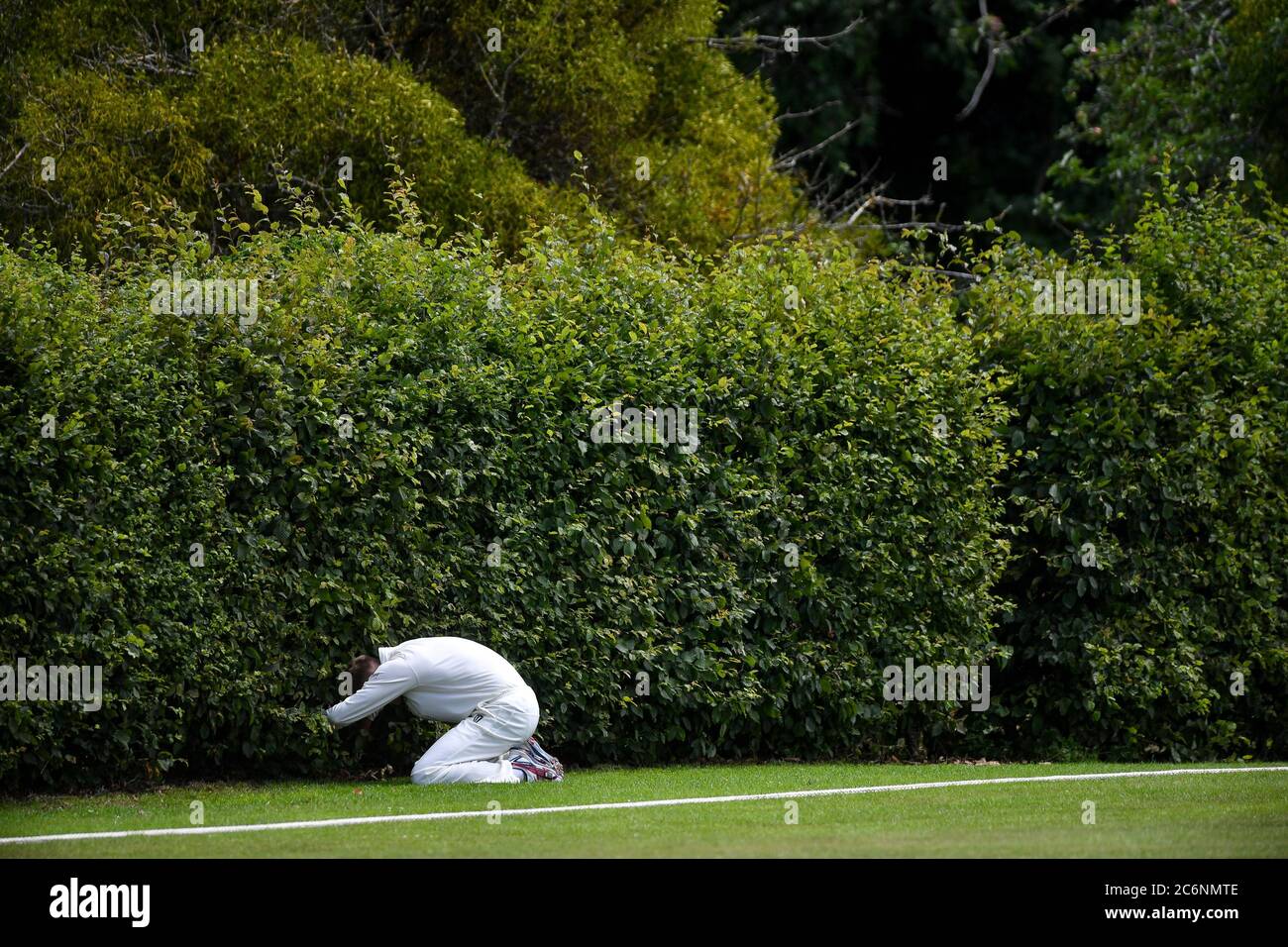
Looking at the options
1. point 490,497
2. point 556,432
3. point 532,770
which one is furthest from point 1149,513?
point 532,770

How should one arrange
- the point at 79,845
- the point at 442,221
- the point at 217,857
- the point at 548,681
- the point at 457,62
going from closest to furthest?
the point at 217,857, the point at 79,845, the point at 548,681, the point at 442,221, the point at 457,62

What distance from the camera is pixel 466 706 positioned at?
10.8 meters

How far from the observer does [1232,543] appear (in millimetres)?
14320

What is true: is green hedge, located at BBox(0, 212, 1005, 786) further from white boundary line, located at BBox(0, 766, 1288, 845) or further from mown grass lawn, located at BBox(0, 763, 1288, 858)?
white boundary line, located at BBox(0, 766, 1288, 845)

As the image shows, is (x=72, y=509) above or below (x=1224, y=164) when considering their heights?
below

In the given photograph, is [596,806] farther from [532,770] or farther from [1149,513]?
[1149,513]

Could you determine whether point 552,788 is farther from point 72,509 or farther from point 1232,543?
point 1232,543

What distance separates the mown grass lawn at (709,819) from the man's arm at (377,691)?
520 mm

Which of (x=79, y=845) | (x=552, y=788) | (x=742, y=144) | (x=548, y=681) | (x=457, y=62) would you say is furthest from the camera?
(x=742, y=144)

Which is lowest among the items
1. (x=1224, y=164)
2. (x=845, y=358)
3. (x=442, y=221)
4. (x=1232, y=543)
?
(x=1232, y=543)

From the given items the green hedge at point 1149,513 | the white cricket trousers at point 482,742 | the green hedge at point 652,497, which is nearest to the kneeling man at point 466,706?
the white cricket trousers at point 482,742

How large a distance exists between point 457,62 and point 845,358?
751cm

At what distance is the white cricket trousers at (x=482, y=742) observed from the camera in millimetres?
10734

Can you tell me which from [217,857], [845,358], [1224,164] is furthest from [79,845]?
[1224,164]
